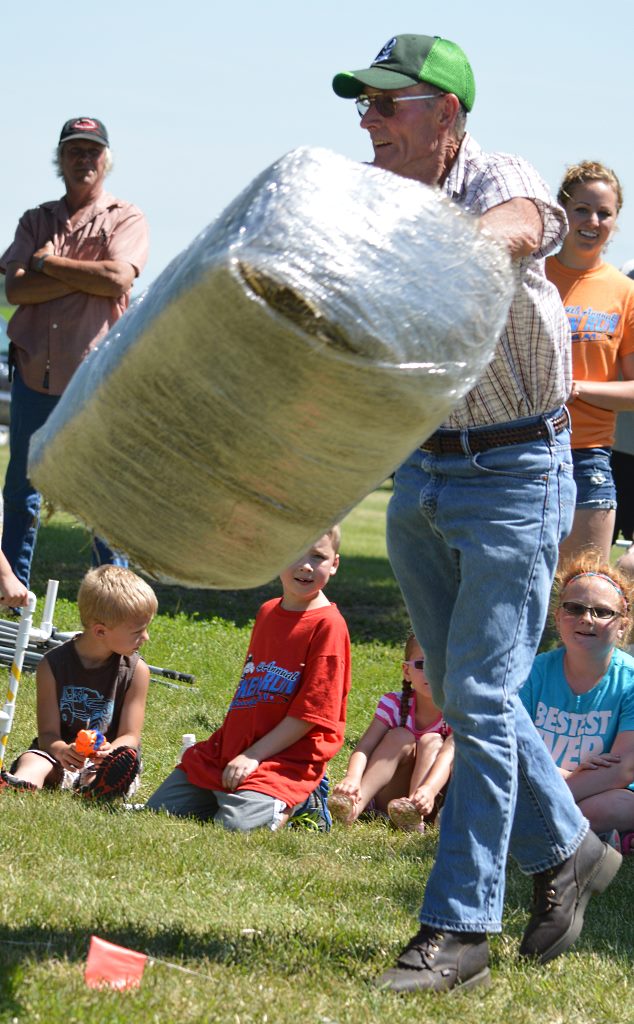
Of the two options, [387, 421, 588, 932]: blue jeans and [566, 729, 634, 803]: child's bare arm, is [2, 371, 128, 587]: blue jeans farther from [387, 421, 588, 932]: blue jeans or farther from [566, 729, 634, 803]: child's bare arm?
[387, 421, 588, 932]: blue jeans

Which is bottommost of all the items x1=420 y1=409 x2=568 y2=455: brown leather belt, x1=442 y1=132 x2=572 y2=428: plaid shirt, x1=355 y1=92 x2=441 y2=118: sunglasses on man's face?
x1=420 y1=409 x2=568 y2=455: brown leather belt

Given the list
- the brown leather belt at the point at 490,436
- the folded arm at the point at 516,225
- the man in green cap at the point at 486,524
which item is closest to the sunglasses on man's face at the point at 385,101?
the man in green cap at the point at 486,524

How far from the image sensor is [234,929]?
3.57 metres

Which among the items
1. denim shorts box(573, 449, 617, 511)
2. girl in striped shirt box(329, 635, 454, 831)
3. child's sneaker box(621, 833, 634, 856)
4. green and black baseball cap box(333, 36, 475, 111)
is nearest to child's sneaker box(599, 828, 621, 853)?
child's sneaker box(621, 833, 634, 856)

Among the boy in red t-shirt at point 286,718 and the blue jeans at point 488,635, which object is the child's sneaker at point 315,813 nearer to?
the boy in red t-shirt at point 286,718

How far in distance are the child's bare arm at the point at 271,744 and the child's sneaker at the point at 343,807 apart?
33 centimetres

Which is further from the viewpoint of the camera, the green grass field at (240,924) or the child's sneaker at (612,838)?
the child's sneaker at (612,838)

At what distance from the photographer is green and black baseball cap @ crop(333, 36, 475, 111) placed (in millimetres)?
3195

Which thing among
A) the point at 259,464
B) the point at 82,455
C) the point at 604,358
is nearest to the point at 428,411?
the point at 259,464

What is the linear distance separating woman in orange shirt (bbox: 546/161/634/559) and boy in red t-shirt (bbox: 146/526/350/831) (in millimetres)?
1162

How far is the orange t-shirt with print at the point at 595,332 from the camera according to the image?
19.0 ft

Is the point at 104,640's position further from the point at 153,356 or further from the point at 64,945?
the point at 153,356

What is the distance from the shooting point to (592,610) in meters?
5.21

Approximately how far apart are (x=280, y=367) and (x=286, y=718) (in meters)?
2.88
